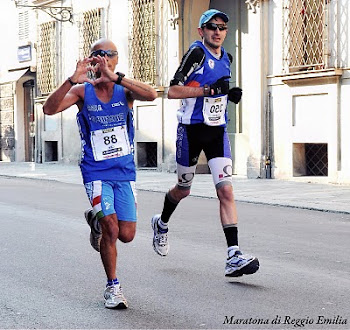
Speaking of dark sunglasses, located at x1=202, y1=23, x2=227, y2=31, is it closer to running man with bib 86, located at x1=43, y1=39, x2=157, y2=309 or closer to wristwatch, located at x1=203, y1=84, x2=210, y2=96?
wristwatch, located at x1=203, y1=84, x2=210, y2=96

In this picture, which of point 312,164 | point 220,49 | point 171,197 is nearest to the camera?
point 220,49

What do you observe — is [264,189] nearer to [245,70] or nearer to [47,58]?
[245,70]

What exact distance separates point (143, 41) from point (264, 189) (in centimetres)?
945

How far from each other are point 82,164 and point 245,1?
16336 millimetres

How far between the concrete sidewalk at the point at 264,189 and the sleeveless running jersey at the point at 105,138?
23.6ft

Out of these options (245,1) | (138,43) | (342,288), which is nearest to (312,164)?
(245,1)

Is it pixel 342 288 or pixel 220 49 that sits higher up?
pixel 220 49

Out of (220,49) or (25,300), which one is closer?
(25,300)

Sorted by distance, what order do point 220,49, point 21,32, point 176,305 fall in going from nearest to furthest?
point 176,305 < point 220,49 < point 21,32

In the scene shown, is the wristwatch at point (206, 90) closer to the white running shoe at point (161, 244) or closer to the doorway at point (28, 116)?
the white running shoe at point (161, 244)

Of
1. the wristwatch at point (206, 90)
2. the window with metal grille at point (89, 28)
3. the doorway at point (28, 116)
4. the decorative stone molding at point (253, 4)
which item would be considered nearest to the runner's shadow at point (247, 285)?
the wristwatch at point (206, 90)

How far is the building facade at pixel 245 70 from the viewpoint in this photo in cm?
1888

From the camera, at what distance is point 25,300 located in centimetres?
644

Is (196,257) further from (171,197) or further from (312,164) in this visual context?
(312,164)
